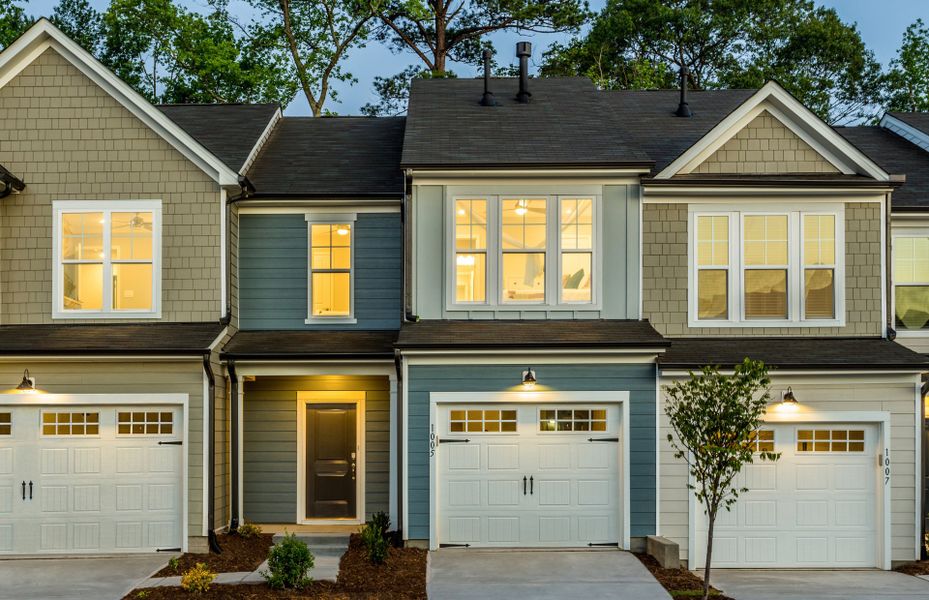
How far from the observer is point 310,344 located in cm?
1527

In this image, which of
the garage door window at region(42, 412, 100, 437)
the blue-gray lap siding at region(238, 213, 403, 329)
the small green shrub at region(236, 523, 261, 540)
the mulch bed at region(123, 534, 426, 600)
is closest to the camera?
the mulch bed at region(123, 534, 426, 600)

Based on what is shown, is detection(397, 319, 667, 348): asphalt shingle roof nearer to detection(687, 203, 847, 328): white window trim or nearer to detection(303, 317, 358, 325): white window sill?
detection(687, 203, 847, 328): white window trim

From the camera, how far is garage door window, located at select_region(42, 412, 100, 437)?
46.4ft

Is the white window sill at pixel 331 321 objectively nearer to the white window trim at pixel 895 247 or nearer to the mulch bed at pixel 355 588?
the mulch bed at pixel 355 588

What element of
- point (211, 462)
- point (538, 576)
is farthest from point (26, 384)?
point (538, 576)

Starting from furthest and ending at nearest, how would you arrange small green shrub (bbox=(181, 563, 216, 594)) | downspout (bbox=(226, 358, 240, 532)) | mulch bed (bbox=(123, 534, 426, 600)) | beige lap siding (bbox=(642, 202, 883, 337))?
downspout (bbox=(226, 358, 240, 532)) → beige lap siding (bbox=(642, 202, 883, 337)) → small green shrub (bbox=(181, 563, 216, 594)) → mulch bed (bbox=(123, 534, 426, 600))

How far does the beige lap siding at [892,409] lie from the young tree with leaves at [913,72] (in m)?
21.0

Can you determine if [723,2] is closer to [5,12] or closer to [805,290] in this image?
[805,290]

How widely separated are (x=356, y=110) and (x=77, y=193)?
65.6ft

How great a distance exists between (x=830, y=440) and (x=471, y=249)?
6144mm

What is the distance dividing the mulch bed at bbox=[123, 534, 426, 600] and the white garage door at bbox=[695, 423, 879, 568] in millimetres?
4524

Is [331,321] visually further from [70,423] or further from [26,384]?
[26,384]

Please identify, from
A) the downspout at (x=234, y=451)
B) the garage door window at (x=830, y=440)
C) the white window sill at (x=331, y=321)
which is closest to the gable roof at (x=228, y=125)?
the white window sill at (x=331, y=321)

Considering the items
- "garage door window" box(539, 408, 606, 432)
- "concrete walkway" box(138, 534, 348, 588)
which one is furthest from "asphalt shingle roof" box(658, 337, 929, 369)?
"concrete walkway" box(138, 534, 348, 588)
